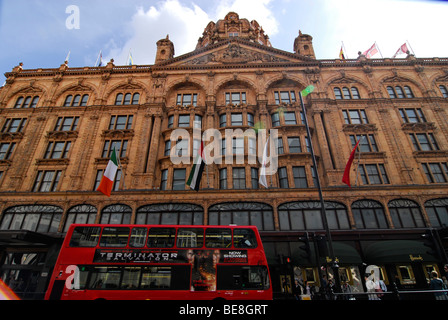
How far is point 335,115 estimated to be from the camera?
90.3 feet

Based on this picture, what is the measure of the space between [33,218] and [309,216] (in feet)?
86.3

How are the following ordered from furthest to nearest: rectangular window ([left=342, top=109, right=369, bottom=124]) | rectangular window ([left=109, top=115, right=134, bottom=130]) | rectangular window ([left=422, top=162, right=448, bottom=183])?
rectangular window ([left=109, top=115, right=134, bottom=130])
rectangular window ([left=342, top=109, right=369, bottom=124])
rectangular window ([left=422, top=162, right=448, bottom=183])

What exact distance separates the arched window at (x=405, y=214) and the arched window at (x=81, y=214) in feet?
92.3

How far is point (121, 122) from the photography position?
2822 centimetres

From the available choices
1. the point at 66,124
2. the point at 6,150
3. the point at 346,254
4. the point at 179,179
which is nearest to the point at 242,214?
the point at 179,179

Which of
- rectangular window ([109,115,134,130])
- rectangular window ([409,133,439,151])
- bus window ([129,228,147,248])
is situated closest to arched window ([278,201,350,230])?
rectangular window ([409,133,439,151])

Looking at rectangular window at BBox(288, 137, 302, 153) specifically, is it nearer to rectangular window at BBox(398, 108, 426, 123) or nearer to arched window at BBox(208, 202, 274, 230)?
arched window at BBox(208, 202, 274, 230)

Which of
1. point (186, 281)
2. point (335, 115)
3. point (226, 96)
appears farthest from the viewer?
point (226, 96)

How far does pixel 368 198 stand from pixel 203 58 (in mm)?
26530

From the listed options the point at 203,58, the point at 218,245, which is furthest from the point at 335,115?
the point at 218,245

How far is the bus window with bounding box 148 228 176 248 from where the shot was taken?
1291 centimetres

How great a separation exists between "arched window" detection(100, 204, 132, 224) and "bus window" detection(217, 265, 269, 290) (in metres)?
13.0
